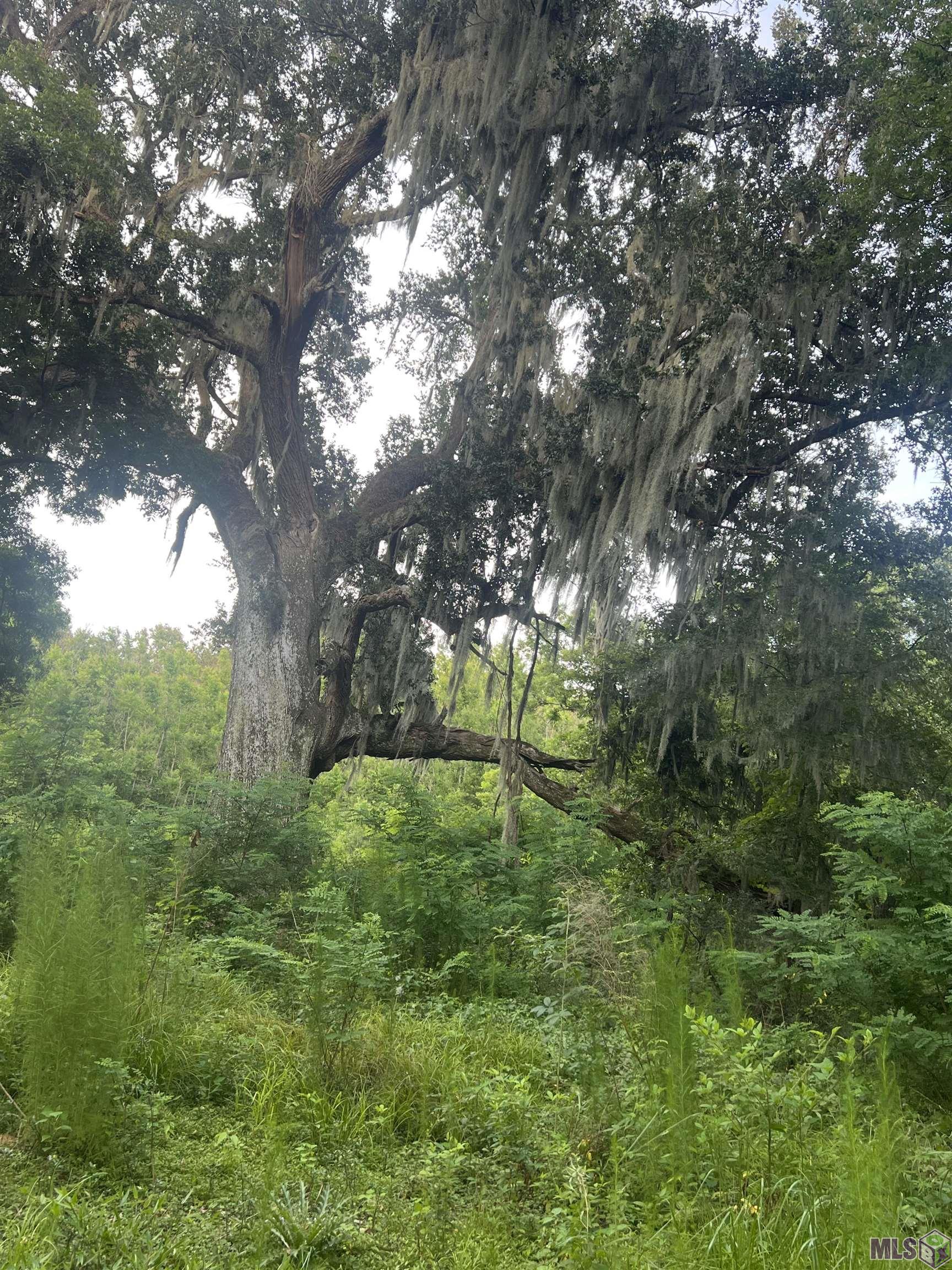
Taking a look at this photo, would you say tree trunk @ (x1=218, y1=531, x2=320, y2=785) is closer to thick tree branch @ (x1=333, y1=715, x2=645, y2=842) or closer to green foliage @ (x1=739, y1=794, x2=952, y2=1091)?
thick tree branch @ (x1=333, y1=715, x2=645, y2=842)

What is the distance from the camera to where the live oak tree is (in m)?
8.98

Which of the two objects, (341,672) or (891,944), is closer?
(891,944)

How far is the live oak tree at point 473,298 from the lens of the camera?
8.98 m

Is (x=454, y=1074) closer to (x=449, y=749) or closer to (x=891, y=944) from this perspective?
(x=891, y=944)

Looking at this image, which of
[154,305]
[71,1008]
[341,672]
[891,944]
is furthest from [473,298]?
[71,1008]

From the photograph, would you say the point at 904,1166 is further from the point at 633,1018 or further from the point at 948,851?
the point at 948,851

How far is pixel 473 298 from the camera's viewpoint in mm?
12492

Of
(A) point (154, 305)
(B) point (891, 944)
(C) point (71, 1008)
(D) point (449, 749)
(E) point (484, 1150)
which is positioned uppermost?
(A) point (154, 305)

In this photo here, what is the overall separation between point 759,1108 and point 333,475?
11086 mm

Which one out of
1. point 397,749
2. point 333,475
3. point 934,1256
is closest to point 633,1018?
point 934,1256

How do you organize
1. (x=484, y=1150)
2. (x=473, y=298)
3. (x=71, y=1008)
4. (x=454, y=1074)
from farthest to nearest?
(x=473, y=298) → (x=454, y=1074) → (x=484, y=1150) → (x=71, y=1008)

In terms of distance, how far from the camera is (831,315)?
8.99 meters

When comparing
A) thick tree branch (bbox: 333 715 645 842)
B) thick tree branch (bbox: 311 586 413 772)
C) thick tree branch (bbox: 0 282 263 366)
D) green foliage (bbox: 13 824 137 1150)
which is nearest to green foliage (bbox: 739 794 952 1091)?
green foliage (bbox: 13 824 137 1150)

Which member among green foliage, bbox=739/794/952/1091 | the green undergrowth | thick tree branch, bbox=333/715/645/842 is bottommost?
the green undergrowth
